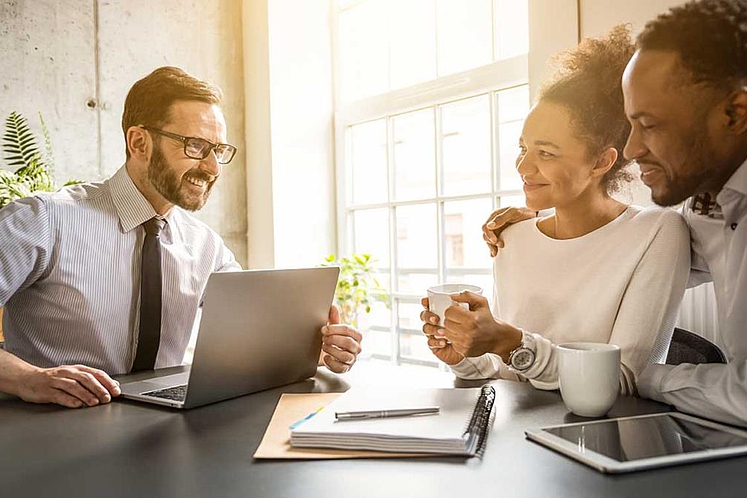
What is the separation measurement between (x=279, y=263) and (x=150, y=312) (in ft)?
6.07

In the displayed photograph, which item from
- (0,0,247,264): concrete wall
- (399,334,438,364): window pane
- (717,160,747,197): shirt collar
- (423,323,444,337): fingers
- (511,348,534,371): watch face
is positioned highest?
(0,0,247,264): concrete wall

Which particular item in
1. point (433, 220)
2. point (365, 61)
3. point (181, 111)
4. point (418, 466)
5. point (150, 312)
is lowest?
point (418, 466)

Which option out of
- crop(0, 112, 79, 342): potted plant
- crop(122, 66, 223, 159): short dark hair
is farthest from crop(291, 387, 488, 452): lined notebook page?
crop(0, 112, 79, 342): potted plant

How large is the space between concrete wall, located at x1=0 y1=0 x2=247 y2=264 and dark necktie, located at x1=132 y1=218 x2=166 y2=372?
1.61 meters

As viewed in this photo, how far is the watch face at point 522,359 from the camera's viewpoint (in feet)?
4.00

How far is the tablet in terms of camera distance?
785 mm

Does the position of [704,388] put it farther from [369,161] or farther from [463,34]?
[369,161]

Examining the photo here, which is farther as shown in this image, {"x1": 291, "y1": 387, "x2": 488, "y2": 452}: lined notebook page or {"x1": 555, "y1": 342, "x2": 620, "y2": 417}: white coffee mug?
{"x1": 555, "y1": 342, "x2": 620, "y2": 417}: white coffee mug

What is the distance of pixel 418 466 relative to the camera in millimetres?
809

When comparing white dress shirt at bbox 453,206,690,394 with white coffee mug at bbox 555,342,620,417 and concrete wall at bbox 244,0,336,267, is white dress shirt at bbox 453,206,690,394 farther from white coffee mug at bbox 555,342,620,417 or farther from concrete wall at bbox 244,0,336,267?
concrete wall at bbox 244,0,336,267

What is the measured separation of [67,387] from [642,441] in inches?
39.9

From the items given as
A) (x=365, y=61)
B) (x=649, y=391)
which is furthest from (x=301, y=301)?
(x=365, y=61)

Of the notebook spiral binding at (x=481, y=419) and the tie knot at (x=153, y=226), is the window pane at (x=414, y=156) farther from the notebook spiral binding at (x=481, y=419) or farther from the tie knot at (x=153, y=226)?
the notebook spiral binding at (x=481, y=419)

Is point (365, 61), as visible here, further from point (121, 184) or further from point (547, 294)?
point (547, 294)
